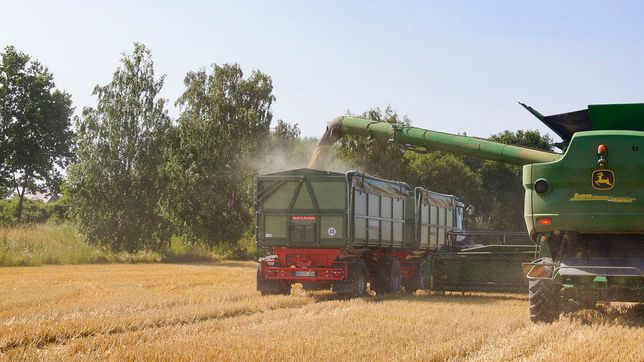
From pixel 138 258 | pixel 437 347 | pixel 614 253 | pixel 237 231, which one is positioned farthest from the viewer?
pixel 237 231

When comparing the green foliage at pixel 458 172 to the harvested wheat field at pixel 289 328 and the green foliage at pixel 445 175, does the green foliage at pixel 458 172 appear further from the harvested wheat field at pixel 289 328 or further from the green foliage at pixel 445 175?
the harvested wheat field at pixel 289 328

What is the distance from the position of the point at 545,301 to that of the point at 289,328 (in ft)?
13.6

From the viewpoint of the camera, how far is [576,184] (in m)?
12.2

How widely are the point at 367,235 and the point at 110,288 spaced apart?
6.58 meters

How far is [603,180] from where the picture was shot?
12.0 meters

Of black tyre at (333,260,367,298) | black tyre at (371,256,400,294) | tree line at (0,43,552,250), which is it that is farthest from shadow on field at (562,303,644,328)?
tree line at (0,43,552,250)

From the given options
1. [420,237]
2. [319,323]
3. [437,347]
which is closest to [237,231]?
[420,237]

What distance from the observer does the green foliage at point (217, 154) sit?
4484cm

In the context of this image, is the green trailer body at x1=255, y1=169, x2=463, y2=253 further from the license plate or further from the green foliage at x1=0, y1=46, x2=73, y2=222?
the green foliage at x1=0, y1=46, x2=73, y2=222

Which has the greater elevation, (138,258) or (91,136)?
(91,136)

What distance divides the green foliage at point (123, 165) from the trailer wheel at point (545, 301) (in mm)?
30801

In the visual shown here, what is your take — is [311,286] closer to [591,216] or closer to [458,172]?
[591,216]

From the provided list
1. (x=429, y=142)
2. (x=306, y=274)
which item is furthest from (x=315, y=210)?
(x=429, y=142)

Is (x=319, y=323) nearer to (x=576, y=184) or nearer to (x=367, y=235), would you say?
(x=576, y=184)
